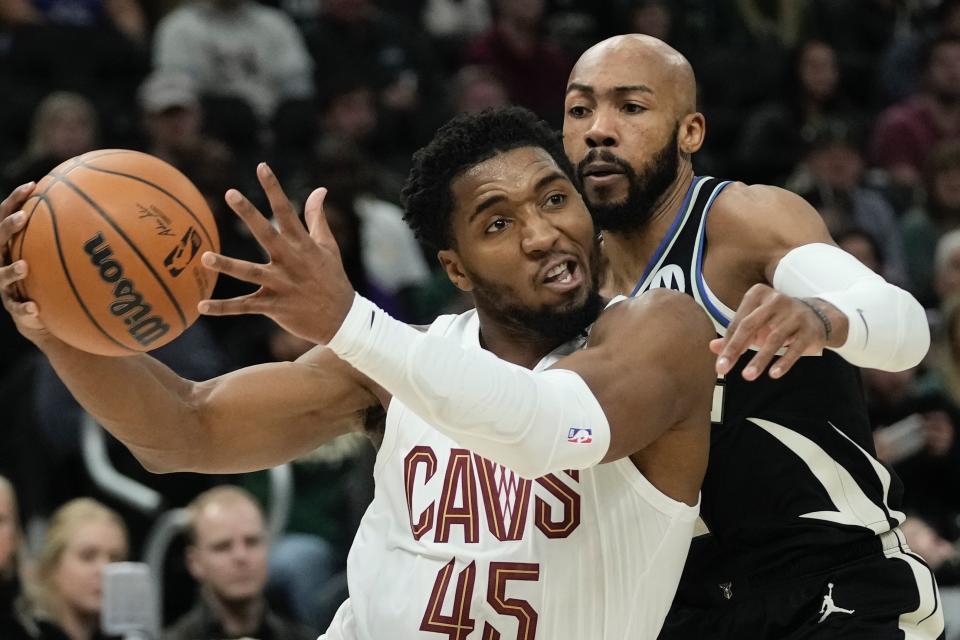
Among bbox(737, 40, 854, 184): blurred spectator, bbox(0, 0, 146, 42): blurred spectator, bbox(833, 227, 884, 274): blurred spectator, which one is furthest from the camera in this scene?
bbox(737, 40, 854, 184): blurred spectator

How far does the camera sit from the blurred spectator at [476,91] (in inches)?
372

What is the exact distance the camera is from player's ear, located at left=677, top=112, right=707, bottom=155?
4.23 m

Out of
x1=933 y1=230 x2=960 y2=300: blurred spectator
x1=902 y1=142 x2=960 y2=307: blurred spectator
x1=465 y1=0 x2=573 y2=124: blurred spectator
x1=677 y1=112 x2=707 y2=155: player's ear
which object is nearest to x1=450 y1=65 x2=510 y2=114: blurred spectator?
x1=465 y1=0 x2=573 y2=124: blurred spectator

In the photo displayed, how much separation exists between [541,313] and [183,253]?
2.87 ft

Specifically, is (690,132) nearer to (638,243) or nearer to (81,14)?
(638,243)

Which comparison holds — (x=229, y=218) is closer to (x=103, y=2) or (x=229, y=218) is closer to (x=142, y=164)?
(x=103, y=2)

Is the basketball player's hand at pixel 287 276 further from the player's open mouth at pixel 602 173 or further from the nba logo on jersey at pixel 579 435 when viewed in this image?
the player's open mouth at pixel 602 173

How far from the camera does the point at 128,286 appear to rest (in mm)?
3332

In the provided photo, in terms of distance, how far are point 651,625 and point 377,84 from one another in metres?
6.64

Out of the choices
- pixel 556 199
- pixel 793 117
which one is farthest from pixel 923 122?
pixel 556 199

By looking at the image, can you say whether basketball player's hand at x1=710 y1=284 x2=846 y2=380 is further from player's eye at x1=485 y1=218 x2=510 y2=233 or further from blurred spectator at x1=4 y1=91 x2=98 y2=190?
blurred spectator at x1=4 y1=91 x2=98 y2=190

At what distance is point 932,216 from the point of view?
943cm

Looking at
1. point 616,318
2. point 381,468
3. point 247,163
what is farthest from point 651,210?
point 247,163

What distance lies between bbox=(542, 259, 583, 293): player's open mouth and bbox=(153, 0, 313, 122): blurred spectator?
222 inches
